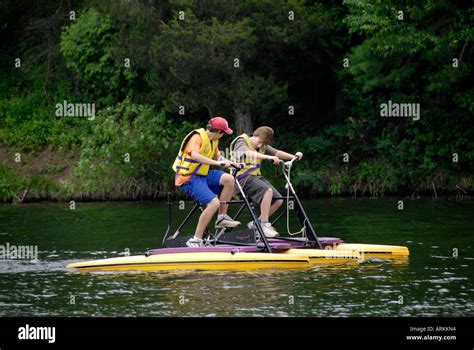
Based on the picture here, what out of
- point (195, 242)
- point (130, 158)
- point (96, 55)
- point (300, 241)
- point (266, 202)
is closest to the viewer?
point (195, 242)

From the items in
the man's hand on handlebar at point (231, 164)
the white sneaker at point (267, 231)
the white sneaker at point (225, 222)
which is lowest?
the white sneaker at point (267, 231)

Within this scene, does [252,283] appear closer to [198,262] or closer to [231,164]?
[198,262]

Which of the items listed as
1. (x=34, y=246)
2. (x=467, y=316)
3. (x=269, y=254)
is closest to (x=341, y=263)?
(x=269, y=254)

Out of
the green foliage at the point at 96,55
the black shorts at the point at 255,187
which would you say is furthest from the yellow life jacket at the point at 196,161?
the green foliage at the point at 96,55

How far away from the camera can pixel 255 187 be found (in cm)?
2106

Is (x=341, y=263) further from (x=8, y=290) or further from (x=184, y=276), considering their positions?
(x=8, y=290)

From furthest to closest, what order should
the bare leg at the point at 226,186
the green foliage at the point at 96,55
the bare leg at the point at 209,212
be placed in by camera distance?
the green foliage at the point at 96,55 < the bare leg at the point at 226,186 < the bare leg at the point at 209,212

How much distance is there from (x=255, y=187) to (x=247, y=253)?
1.64 meters

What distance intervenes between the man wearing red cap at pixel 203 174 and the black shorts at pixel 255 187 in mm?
522

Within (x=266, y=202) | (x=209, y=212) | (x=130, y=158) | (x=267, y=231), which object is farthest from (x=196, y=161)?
(x=130, y=158)

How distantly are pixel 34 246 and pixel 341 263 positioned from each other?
6947mm

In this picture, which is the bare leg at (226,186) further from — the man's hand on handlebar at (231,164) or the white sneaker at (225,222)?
the man's hand on handlebar at (231,164)

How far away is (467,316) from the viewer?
15609 mm

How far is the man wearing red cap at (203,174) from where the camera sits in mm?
20266
